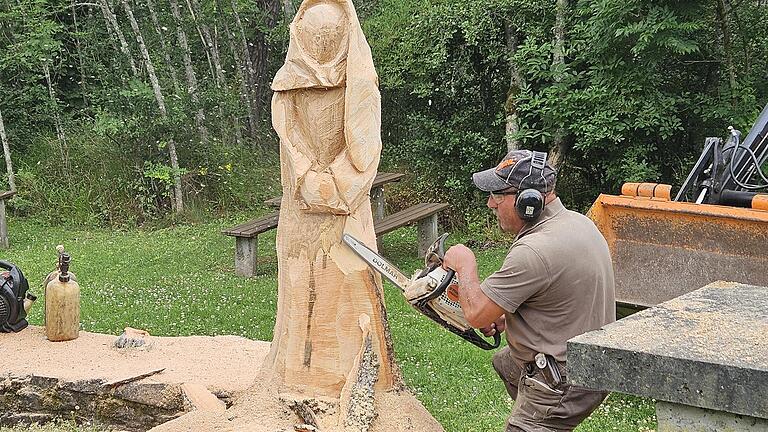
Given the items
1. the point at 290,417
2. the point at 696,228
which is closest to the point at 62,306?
the point at 290,417

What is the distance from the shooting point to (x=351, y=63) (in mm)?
4574

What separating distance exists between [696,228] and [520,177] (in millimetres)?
3172

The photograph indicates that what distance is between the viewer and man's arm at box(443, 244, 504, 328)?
10.8ft

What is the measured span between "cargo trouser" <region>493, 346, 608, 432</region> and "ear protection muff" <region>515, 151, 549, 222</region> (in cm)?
60

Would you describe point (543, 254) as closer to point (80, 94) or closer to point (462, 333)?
point (462, 333)

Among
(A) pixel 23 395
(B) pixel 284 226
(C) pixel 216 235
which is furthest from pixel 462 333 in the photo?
(C) pixel 216 235

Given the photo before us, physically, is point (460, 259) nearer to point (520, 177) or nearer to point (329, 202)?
point (520, 177)

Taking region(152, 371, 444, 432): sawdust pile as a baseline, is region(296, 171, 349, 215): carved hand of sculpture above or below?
above

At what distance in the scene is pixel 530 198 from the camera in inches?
133

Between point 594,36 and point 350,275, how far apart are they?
6.33 m

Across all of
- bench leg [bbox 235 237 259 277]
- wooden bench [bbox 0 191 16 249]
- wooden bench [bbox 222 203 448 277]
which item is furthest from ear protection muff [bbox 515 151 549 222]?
wooden bench [bbox 0 191 16 249]

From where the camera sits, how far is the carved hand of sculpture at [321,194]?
4.62 m

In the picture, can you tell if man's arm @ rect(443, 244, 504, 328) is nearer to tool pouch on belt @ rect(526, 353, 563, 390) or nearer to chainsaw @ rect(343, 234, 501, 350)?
chainsaw @ rect(343, 234, 501, 350)

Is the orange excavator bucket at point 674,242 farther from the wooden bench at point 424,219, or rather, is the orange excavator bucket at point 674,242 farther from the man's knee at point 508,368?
the wooden bench at point 424,219
